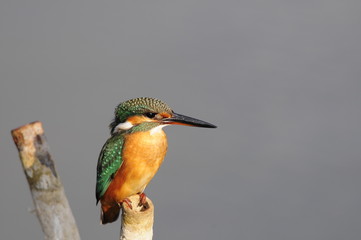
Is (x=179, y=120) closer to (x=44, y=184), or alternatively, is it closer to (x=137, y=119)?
(x=137, y=119)

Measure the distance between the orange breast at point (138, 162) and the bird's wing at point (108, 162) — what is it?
2cm

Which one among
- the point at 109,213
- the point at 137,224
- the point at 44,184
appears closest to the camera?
the point at 44,184

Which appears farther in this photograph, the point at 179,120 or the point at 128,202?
the point at 128,202

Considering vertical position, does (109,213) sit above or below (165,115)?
below

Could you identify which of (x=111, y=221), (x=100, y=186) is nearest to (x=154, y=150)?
(x=100, y=186)

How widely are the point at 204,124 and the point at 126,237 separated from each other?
670mm

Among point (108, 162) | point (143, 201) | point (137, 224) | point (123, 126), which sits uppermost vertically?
point (123, 126)

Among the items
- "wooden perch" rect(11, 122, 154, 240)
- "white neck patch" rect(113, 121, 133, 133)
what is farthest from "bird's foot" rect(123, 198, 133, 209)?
"wooden perch" rect(11, 122, 154, 240)

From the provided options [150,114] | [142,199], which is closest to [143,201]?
[142,199]

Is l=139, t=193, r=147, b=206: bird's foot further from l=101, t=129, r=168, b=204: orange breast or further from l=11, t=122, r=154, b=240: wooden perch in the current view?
l=11, t=122, r=154, b=240: wooden perch

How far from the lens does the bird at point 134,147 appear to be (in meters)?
2.88

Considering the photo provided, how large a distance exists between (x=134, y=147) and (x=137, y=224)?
0.38 m

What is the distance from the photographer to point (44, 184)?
87.3 inches

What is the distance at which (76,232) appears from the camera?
7.48 feet
